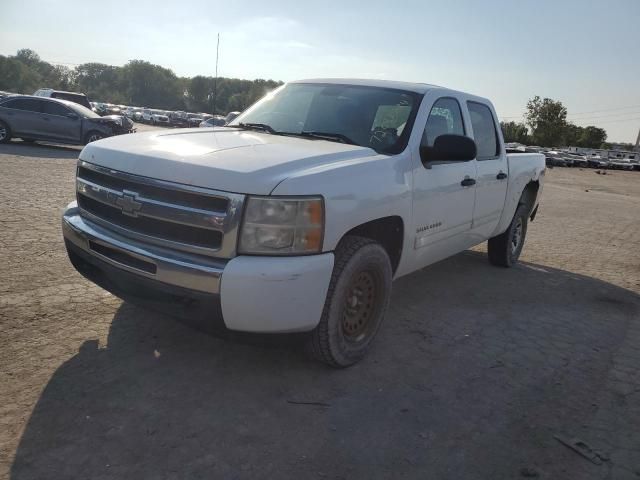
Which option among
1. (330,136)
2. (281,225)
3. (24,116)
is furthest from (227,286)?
(24,116)

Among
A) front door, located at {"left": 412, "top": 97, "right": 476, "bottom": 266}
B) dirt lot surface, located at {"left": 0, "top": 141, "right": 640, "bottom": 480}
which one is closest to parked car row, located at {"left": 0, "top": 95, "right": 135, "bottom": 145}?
dirt lot surface, located at {"left": 0, "top": 141, "right": 640, "bottom": 480}

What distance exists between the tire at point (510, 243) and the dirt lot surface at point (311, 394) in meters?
1.32

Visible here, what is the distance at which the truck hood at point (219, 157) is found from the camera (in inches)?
108

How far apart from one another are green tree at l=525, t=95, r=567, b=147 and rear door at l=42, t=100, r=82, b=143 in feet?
255

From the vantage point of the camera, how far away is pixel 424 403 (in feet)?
10.1

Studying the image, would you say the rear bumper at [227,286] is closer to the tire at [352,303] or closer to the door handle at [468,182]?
the tire at [352,303]

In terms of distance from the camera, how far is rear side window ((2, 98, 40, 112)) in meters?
15.4

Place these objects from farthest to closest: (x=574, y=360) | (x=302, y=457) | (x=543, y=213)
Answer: (x=543, y=213)
(x=574, y=360)
(x=302, y=457)

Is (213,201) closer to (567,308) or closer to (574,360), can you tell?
(574,360)

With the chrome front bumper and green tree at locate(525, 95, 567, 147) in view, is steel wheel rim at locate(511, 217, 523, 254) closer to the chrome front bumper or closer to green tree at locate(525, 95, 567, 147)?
the chrome front bumper

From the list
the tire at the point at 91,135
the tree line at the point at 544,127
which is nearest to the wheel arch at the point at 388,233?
the tire at the point at 91,135

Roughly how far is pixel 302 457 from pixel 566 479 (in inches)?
49.1

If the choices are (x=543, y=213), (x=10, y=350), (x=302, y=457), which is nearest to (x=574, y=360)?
(x=302, y=457)

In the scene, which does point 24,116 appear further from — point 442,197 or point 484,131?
point 442,197
